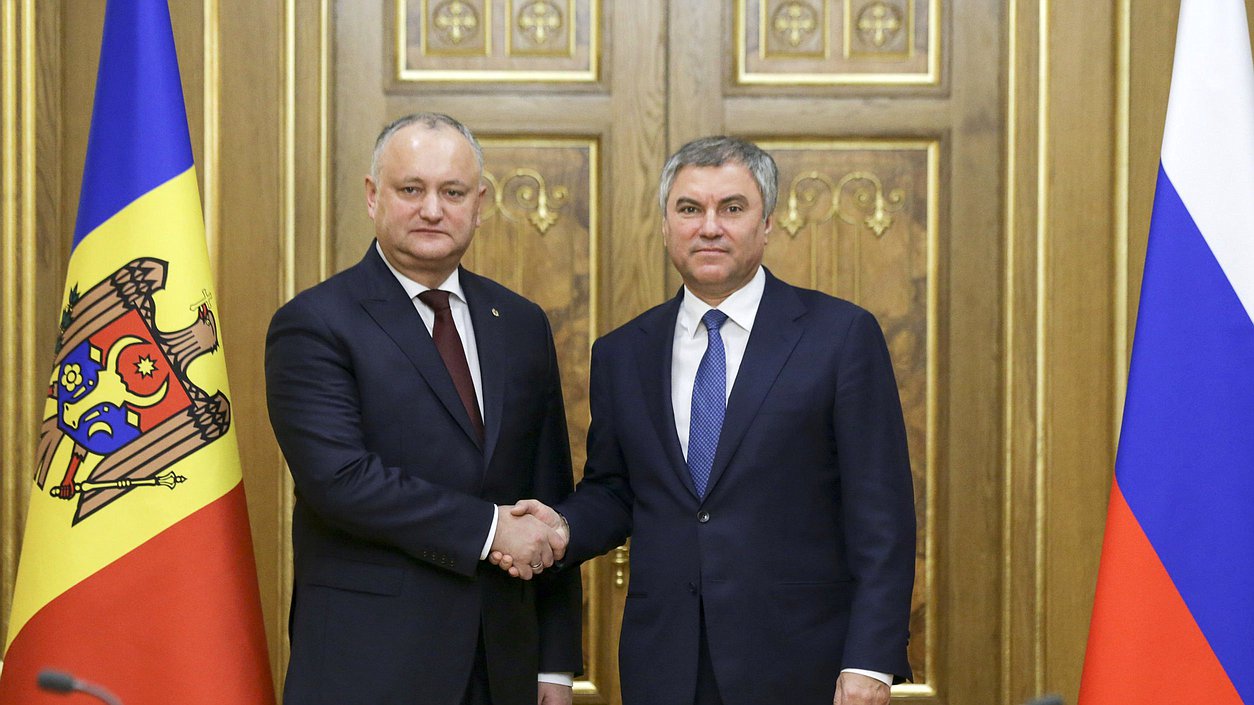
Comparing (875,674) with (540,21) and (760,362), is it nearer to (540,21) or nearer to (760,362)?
(760,362)

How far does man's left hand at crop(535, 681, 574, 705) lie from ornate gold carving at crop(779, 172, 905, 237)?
1.44 m

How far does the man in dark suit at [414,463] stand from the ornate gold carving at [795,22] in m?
1.26

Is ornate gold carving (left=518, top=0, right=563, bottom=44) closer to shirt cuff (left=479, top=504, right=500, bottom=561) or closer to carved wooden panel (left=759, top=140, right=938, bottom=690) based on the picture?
carved wooden panel (left=759, top=140, right=938, bottom=690)

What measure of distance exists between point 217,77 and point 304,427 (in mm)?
1413

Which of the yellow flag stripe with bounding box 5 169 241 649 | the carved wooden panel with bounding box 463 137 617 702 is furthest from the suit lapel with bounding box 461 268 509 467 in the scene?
the carved wooden panel with bounding box 463 137 617 702

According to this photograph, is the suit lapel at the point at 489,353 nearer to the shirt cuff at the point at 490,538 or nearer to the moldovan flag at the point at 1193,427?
the shirt cuff at the point at 490,538

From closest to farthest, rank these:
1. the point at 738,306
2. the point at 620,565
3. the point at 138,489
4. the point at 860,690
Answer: the point at 860,690 → the point at 738,306 → the point at 138,489 → the point at 620,565

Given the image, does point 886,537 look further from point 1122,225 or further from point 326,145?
point 326,145

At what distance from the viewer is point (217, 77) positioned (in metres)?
3.22

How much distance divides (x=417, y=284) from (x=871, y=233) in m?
1.42

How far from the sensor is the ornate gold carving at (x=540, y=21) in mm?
3326

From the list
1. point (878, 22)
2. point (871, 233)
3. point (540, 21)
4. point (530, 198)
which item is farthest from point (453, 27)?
point (871, 233)

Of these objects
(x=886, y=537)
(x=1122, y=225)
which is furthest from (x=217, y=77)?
(x=1122, y=225)

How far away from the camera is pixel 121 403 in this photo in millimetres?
2422
